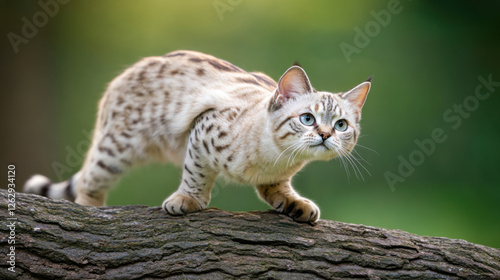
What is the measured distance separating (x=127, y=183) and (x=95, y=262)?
361 centimetres

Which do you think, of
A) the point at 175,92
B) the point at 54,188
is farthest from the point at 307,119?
the point at 54,188

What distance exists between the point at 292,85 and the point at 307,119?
215mm

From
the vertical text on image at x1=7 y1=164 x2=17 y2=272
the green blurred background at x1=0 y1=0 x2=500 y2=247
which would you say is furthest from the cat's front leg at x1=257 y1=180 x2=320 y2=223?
the green blurred background at x1=0 y1=0 x2=500 y2=247

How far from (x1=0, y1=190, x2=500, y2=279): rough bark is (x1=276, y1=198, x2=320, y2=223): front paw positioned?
41 mm

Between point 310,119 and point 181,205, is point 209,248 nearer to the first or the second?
point 181,205

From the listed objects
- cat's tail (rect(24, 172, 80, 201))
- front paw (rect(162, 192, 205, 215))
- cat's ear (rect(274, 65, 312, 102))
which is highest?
cat's ear (rect(274, 65, 312, 102))

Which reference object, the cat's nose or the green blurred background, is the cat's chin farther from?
the green blurred background

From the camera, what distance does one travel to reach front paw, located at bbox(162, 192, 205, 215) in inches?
106

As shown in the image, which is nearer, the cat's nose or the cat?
the cat's nose

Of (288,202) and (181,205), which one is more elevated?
(288,202)

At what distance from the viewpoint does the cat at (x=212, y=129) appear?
268 centimetres

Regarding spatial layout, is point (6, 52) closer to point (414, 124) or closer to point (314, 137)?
point (314, 137)

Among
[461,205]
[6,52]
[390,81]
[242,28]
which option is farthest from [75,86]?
[461,205]

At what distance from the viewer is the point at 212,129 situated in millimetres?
2957
